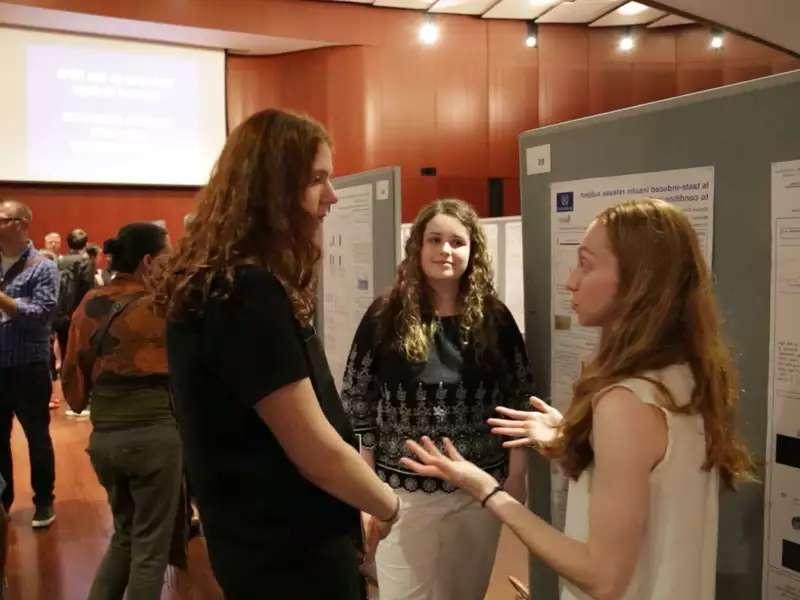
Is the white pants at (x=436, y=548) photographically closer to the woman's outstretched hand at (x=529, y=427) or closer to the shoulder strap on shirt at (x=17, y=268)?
the woman's outstretched hand at (x=529, y=427)

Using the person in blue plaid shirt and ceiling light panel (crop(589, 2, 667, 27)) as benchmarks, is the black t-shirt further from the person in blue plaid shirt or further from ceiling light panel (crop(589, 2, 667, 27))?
ceiling light panel (crop(589, 2, 667, 27))

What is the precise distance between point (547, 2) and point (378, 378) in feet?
22.1

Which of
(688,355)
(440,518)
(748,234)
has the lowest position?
(440,518)

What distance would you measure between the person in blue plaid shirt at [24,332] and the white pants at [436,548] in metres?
2.17

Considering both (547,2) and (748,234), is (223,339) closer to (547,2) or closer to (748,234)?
(748,234)

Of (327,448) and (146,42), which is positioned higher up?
(146,42)

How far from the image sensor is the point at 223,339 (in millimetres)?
1002

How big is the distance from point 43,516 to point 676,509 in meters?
3.35

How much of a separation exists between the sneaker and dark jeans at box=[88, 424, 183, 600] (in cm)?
131

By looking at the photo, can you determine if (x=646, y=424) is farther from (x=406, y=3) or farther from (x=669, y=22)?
(x=669, y=22)

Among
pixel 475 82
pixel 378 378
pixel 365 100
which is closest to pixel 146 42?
pixel 365 100

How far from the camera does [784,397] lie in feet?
3.95

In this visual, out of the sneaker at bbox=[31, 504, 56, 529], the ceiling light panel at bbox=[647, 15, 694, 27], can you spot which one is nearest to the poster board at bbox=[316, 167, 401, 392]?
the sneaker at bbox=[31, 504, 56, 529]

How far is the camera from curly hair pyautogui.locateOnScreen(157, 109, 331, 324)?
1.06m
